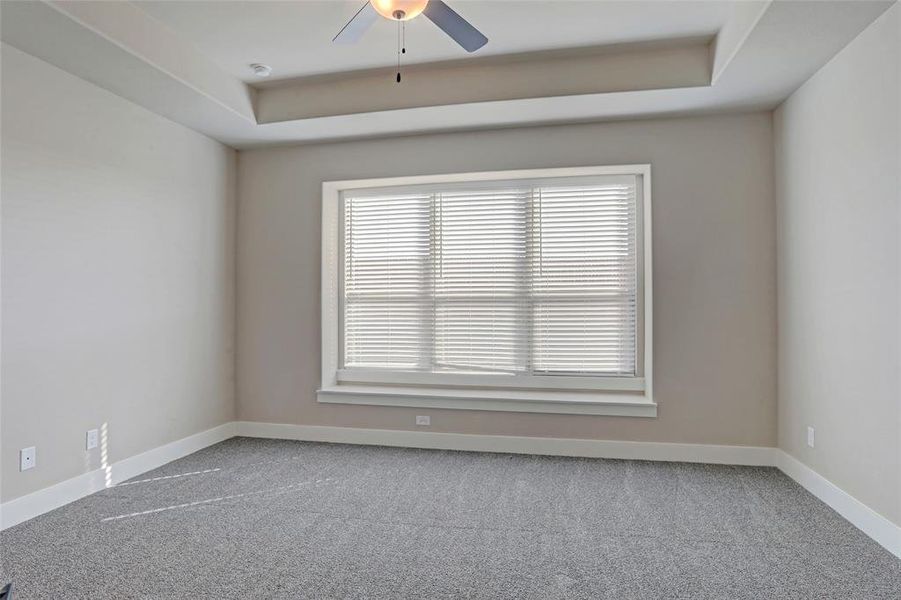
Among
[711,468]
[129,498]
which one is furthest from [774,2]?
[129,498]

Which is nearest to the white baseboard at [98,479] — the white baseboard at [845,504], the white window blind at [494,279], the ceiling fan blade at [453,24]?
the white window blind at [494,279]

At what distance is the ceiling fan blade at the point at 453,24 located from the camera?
2.18m

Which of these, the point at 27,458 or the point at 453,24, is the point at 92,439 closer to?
the point at 27,458

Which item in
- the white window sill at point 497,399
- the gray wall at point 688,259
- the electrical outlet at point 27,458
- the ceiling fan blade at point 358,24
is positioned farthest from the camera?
the white window sill at point 497,399

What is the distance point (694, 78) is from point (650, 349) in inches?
72.5

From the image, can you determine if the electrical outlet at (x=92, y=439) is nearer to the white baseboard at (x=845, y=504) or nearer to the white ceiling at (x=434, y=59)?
the white ceiling at (x=434, y=59)

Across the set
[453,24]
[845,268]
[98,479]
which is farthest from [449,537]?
[845,268]

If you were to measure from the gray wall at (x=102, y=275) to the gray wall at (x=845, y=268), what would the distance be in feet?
14.0

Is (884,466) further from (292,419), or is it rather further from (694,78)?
(292,419)

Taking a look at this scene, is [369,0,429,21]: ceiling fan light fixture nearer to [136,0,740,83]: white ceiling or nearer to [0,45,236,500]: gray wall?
[136,0,740,83]: white ceiling

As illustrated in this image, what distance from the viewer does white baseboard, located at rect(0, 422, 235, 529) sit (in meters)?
2.75

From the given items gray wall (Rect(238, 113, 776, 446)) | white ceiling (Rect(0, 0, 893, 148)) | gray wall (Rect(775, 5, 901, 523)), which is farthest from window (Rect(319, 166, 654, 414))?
gray wall (Rect(775, 5, 901, 523))

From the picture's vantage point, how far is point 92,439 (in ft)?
10.6

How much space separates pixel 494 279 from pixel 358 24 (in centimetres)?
231
